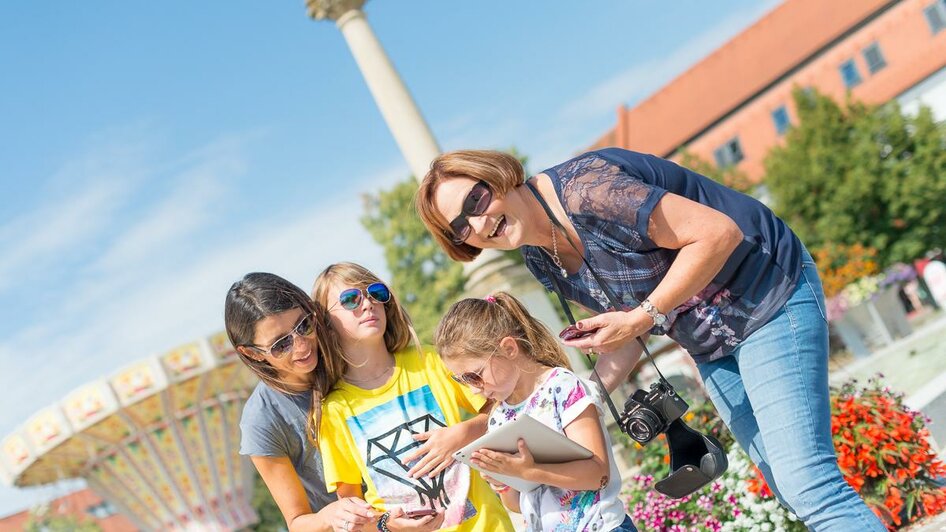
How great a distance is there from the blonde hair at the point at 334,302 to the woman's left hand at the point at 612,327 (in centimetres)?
95

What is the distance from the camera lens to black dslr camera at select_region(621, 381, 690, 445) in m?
3.24

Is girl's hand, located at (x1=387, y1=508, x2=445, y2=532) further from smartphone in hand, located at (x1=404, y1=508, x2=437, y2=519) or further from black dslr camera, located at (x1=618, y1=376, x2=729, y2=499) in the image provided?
black dslr camera, located at (x1=618, y1=376, x2=729, y2=499)

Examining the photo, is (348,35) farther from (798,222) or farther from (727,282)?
(798,222)

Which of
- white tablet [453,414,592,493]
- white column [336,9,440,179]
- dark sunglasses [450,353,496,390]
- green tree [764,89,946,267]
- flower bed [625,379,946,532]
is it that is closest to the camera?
white tablet [453,414,592,493]

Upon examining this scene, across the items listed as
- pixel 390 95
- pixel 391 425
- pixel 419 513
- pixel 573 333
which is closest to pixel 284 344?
pixel 391 425

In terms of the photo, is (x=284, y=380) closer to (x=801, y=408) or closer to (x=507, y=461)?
(x=507, y=461)

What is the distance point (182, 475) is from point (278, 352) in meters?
23.3

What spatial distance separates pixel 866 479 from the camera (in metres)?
5.34

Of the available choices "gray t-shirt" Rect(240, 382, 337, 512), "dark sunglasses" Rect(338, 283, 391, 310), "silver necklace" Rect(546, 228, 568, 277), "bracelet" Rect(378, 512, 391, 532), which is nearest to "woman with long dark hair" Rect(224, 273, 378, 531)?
"gray t-shirt" Rect(240, 382, 337, 512)

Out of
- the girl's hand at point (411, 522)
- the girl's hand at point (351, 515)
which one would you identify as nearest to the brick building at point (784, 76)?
the girl's hand at point (411, 522)

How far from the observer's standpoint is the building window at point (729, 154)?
160 feet

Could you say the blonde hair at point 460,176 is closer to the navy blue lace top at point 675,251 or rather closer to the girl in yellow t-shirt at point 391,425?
the navy blue lace top at point 675,251

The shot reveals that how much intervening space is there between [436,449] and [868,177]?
34.3 meters

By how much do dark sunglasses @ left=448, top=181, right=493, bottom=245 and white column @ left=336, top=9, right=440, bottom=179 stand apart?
13860 mm
